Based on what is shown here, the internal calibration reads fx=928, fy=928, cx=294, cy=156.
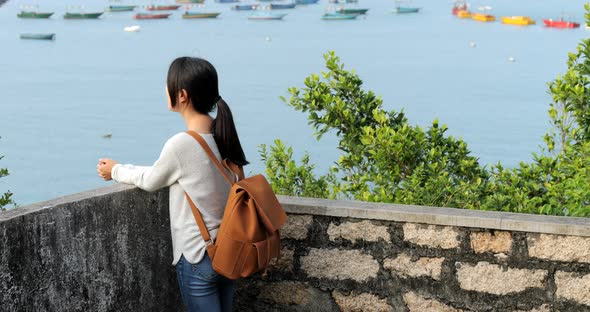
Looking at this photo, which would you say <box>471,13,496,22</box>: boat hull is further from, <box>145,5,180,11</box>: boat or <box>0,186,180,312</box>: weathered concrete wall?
<box>0,186,180,312</box>: weathered concrete wall

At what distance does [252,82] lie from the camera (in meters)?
60.4

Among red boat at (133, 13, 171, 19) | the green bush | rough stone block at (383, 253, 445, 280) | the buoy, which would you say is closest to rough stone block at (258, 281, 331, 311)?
rough stone block at (383, 253, 445, 280)

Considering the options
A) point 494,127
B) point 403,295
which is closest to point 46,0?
point 494,127

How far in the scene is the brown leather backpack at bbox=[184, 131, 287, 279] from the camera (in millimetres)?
3793

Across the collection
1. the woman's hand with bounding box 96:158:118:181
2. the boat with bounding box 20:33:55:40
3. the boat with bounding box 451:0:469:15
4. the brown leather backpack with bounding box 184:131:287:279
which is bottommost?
the boat with bounding box 451:0:469:15

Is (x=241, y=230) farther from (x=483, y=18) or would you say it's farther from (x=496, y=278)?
(x=483, y=18)

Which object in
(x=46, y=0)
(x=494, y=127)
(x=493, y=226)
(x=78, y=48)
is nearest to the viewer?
(x=493, y=226)

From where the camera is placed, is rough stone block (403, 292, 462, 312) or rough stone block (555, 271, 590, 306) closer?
rough stone block (555, 271, 590, 306)

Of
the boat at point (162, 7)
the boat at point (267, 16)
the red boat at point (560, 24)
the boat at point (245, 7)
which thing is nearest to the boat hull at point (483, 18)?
the red boat at point (560, 24)

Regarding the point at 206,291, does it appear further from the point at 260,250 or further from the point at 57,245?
the point at 57,245

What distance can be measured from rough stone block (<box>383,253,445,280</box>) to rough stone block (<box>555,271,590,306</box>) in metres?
0.55

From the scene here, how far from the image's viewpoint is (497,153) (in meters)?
38.9

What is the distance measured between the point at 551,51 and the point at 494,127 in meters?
34.1

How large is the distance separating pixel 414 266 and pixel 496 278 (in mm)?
395
